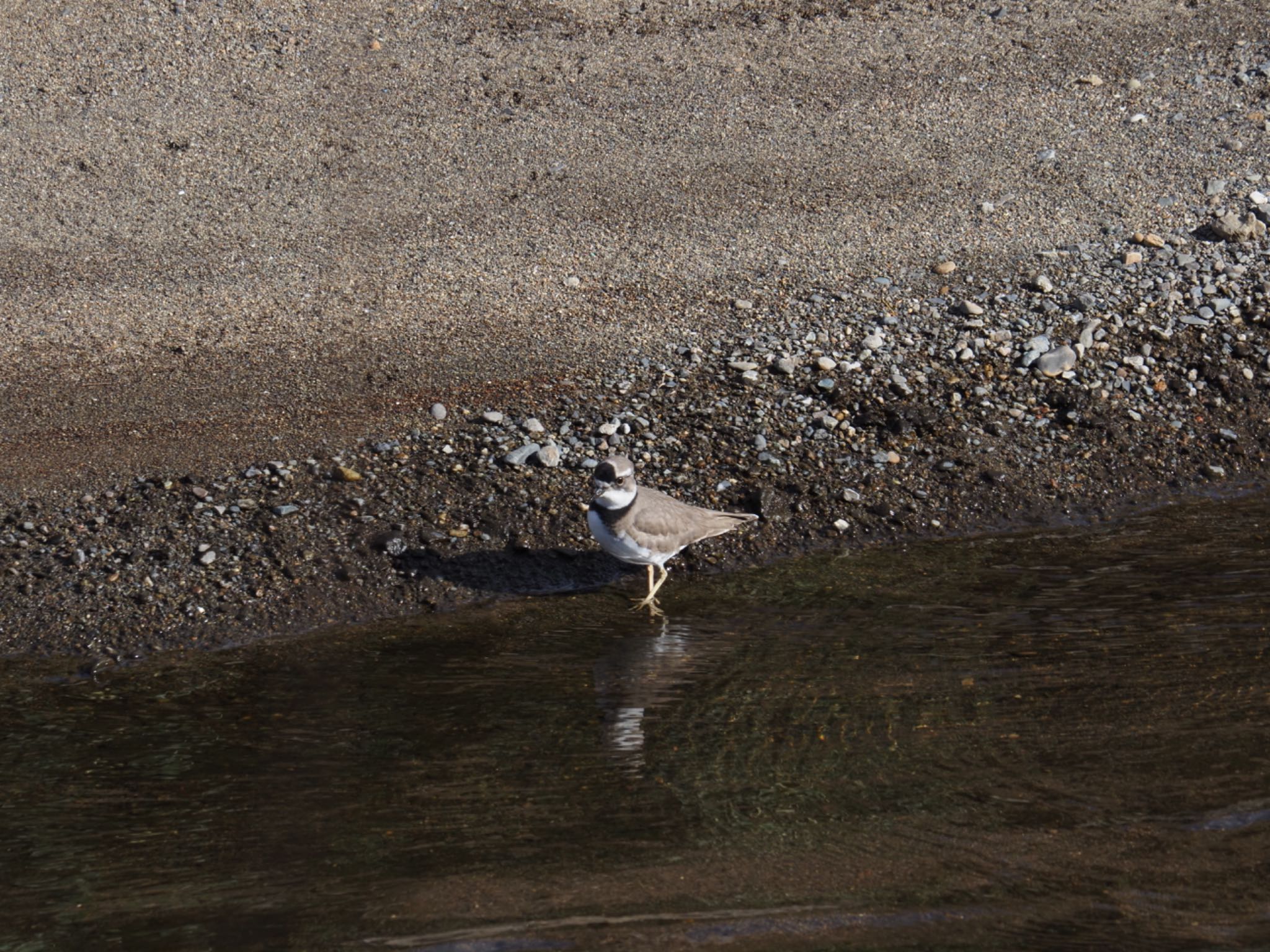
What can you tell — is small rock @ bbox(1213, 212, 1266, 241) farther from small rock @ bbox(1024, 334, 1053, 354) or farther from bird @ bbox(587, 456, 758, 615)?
bird @ bbox(587, 456, 758, 615)

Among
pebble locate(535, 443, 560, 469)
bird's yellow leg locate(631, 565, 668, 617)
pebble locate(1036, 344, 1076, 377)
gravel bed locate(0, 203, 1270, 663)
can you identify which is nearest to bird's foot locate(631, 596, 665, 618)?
bird's yellow leg locate(631, 565, 668, 617)

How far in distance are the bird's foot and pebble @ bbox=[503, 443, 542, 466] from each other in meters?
1.40

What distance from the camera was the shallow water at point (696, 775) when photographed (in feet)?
16.9

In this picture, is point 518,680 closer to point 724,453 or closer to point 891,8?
point 724,453

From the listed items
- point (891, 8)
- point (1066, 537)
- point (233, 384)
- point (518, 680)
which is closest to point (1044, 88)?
point (891, 8)

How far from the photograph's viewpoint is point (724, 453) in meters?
9.22

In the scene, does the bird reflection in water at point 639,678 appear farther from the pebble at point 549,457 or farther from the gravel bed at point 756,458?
the pebble at point 549,457

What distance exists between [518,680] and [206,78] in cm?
933

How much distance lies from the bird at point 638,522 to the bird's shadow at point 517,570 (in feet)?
1.19

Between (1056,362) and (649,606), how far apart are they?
385 cm

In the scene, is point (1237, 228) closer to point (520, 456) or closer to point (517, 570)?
point (520, 456)

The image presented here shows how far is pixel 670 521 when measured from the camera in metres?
7.91

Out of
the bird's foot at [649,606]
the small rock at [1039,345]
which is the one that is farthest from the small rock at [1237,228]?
the bird's foot at [649,606]

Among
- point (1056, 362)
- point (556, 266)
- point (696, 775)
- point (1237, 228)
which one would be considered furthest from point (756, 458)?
point (1237, 228)
